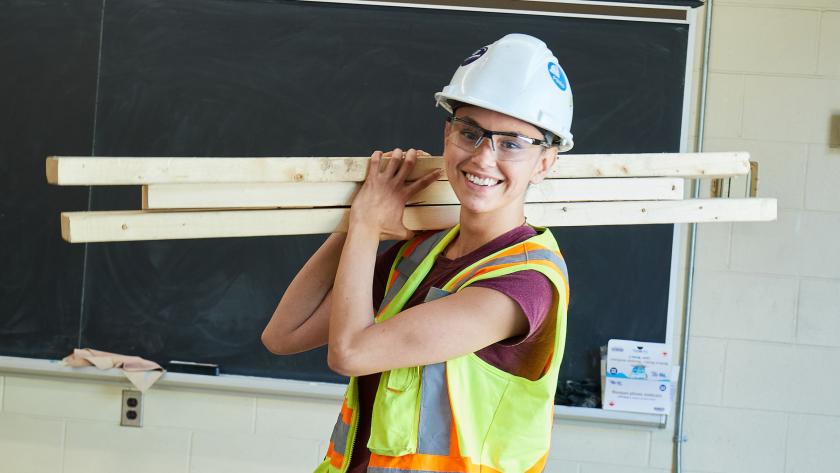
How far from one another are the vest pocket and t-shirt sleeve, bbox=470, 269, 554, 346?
0.58 ft

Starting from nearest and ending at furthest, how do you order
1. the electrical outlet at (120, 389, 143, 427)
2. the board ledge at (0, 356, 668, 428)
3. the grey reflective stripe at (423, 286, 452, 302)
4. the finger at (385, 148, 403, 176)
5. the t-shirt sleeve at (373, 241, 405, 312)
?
the grey reflective stripe at (423, 286, 452, 302), the finger at (385, 148, 403, 176), the t-shirt sleeve at (373, 241, 405, 312), the board ledge at (0, 356, 668, 428), the electrical outlet at (120, 389, 143, 427)

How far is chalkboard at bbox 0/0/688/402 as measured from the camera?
3518 millimetres

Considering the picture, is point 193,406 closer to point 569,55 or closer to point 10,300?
point 10,300

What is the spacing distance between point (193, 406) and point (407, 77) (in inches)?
58.1

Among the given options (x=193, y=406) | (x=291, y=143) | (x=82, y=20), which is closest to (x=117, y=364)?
(x=193, y=406)

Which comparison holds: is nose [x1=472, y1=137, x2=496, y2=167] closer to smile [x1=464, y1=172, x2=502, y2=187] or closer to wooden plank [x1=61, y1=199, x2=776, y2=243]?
smile [x1=464, y1=172, x2=502, y2=187]

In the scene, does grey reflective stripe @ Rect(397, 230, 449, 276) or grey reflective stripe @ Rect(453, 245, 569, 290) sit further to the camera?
→ grey reflective stripe @ Rect(397, 230, 449, 276)

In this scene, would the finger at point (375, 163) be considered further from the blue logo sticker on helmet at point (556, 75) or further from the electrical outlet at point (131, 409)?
the electrical outlet at point (131, 409)

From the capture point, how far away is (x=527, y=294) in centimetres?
154

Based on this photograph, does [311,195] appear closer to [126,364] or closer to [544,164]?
[544,164]

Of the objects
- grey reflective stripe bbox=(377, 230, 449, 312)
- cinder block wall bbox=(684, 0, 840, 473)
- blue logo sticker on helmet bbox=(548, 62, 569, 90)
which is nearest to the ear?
blue logo sticker on helmet bbox=(548, 62, 569, 90)

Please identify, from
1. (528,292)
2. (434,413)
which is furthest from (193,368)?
(528,292)

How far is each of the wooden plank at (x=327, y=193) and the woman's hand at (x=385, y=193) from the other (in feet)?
0.15

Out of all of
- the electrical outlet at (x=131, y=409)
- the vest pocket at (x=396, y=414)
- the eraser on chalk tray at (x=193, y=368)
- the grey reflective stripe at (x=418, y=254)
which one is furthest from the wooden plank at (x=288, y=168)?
the electrical outlet at (x=131, y=409)
